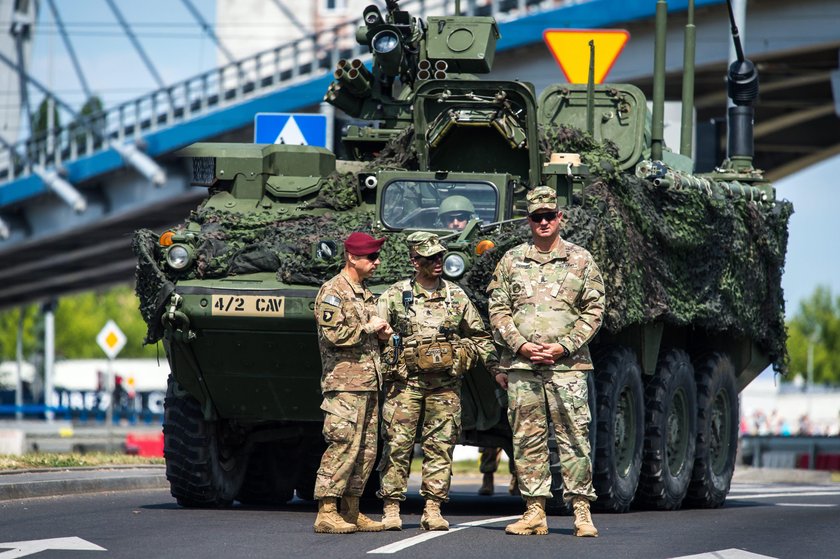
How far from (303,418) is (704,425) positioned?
4217mm

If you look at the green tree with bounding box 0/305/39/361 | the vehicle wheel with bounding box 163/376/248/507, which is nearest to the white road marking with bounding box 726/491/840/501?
the vehicle wheel with bounding box 163/376/248/507

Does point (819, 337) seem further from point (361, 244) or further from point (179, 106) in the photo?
point (361, 244)

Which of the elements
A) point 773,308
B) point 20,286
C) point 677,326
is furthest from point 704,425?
point 20,286

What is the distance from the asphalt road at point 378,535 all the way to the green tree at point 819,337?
98.7 meters

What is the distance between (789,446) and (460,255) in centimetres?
1879

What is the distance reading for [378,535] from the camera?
11633 mm

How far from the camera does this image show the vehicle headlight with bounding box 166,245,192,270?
44.1ft

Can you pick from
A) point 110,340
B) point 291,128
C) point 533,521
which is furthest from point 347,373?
point 110,340

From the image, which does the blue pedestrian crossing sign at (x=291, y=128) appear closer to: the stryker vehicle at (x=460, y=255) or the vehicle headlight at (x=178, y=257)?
the stryker vehicle at (x=460, y=255)

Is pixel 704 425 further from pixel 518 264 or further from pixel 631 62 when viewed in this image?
pixel 631 62

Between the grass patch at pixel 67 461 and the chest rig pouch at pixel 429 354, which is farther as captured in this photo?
the grass patch at pixel 67 461

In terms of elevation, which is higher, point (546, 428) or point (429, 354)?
point (429, 354)

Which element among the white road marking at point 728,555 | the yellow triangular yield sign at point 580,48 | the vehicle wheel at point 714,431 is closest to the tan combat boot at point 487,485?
the vehicle wheel at point 714,431

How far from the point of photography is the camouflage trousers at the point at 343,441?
38.3 feet
